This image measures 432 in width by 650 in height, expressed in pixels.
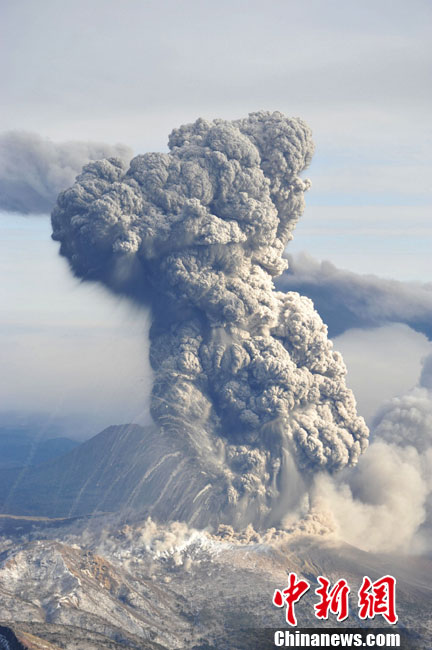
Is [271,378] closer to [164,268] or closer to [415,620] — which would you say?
[164,268]

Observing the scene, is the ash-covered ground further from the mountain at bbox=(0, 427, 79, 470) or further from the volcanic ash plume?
the mountain at bbox=(0, 427, 79, 470)

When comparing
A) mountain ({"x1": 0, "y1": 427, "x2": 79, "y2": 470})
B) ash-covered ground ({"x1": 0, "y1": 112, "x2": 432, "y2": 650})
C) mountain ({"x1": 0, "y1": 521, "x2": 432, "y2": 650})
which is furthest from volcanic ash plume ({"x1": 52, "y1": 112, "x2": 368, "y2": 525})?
mountain ({"x1": 0, "y1": 427, "x2": 79, "y2": 470})

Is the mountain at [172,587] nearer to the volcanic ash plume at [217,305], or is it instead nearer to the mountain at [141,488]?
the mountain at [141,488]

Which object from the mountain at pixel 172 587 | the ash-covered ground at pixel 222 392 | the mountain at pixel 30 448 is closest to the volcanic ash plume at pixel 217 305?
the ash-covered ground at pixel 222 392

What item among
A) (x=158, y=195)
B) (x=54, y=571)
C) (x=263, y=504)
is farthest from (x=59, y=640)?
(x=158, y=195)

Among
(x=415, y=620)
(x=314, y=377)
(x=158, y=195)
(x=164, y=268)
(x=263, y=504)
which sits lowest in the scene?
(x=415, y=620)

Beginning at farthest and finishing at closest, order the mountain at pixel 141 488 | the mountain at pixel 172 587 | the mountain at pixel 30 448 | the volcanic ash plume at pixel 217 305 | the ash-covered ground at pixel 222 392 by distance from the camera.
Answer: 1. the mountain at pixel 30 448
2. the mountain at pixel 141 488
3. the volcanic ash plume at pixel 217 305
4. the ash-covered ground at pixel 222 392
5. the mountain at pixel 172 587

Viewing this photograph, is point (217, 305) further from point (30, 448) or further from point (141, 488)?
point (30, 448)

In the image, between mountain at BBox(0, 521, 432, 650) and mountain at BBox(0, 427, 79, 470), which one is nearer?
mountain at BBox(0, 521, 432, 650)

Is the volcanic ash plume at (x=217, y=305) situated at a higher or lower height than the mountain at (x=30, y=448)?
higher
